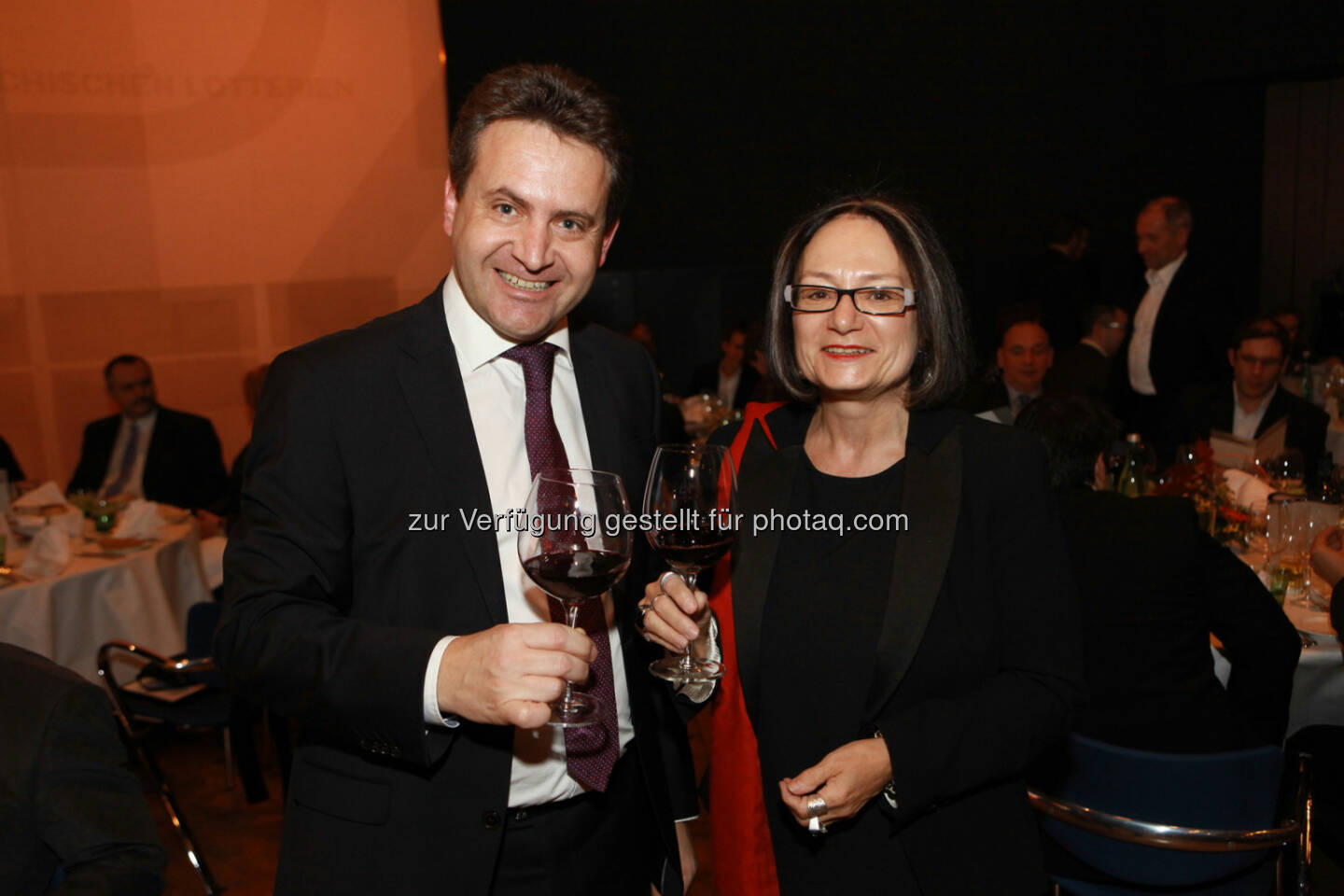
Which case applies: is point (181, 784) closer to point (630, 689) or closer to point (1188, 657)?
point (630, 689)

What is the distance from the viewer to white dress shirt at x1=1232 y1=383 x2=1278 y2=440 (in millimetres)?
4734

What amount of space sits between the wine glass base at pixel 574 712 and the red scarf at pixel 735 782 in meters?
0.37

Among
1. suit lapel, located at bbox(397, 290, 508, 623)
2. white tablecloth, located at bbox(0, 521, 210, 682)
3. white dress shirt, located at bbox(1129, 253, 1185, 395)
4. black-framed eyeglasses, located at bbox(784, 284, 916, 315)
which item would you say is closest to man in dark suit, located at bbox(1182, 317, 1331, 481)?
white dress shirt, located at bbox(1129, 253, 1185, 395)

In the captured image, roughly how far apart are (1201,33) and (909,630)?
835 cm

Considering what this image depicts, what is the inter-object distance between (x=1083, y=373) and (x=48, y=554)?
4969 millimetres

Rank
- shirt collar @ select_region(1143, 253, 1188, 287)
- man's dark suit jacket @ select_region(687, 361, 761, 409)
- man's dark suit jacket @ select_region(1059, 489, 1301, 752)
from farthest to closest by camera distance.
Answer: man's dark suit jacket @ select_region(687, 361, 761, 409) < shirt collar @ select_region(1143, 253, 1188, 287) < man's dark suit jacket @ select_region(1059, 489, 1301, 752)

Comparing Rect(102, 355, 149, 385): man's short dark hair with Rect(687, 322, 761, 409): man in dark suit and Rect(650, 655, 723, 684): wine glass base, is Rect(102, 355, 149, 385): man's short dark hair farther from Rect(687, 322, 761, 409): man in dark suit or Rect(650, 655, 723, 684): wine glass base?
Rect(650, 655, 723, 684): wine glass base

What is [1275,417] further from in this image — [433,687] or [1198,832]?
[433,687]

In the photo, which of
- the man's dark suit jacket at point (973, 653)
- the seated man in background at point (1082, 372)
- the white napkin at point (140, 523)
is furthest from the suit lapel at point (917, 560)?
the seated man in background at point (1082, 372)

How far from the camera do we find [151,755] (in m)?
3.40

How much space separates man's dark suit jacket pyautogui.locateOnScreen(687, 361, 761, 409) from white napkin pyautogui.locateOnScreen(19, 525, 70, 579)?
3.88m

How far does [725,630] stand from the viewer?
1672 mm

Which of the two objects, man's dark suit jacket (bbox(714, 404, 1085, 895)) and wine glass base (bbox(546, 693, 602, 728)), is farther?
man's dark suit jacket (bbox(714, 404, 1085, 895))

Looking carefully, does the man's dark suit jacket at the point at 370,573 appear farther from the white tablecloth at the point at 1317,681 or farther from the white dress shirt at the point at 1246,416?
the white dress shirt at the point at 1246,416
